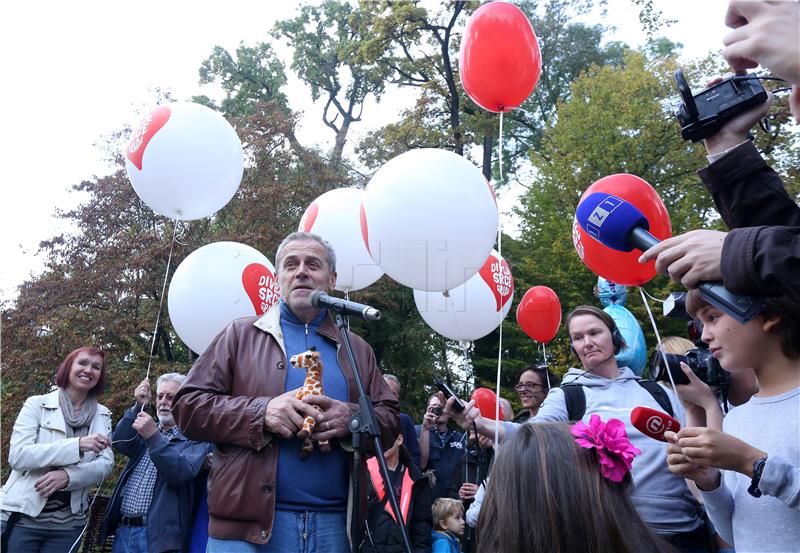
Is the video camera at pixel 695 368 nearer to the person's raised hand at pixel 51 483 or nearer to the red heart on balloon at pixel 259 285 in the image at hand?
the red heart on balloon at pixel 259 285

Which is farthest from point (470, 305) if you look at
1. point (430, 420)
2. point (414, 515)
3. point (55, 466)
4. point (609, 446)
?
point (609, 446)

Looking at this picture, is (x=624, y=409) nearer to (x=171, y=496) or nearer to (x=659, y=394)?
(x=659, y=394)

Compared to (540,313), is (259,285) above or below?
below

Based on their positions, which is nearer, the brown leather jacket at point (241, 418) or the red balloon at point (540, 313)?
the brown leather jacket at point (241, 418)

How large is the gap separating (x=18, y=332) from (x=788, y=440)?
12.3 m

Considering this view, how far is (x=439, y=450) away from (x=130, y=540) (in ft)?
8.65

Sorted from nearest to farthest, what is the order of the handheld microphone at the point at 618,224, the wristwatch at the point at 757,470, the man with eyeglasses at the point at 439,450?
the wristwatch at the point at 757,470
the handheld microphone at the point at 618,224
the man with eyeglasses at the point at 439,450

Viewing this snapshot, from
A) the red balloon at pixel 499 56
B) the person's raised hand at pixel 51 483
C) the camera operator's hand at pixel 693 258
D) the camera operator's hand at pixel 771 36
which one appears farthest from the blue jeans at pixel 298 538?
the red balloon at pixel 499 56

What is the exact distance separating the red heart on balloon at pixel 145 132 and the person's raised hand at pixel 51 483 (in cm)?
204

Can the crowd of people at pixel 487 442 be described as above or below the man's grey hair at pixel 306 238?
below

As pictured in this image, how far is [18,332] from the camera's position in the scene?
1117cm

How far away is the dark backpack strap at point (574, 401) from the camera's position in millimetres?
2975

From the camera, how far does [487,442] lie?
4047 millimetres

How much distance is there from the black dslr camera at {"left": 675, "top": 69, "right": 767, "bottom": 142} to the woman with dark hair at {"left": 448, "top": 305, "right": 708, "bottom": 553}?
1.28m
